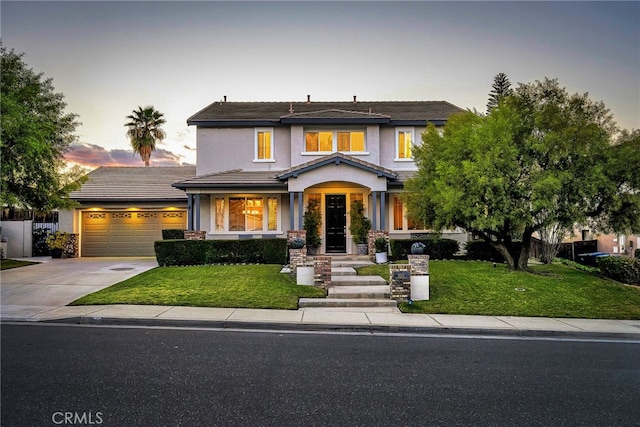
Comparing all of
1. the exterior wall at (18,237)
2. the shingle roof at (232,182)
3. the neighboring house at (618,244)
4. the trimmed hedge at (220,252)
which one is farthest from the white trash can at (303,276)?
the exterior wall at (18,237)

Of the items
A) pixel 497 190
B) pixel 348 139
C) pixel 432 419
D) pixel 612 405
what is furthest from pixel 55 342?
pixel 348 139

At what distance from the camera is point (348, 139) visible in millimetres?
19734

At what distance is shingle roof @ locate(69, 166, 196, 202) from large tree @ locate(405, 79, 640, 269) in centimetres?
1469

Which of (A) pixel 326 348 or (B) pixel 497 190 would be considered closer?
(A) pixel 326 348

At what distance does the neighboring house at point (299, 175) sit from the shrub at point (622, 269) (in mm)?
6263

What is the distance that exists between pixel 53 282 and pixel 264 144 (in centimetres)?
1067

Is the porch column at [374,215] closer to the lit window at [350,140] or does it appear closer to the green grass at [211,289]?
the lit window at [350,140]

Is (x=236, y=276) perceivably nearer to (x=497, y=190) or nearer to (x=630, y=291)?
(x=497, y=190)

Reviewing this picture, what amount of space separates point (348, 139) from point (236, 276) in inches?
372

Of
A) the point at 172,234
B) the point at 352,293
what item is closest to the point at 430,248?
the point at 352,293

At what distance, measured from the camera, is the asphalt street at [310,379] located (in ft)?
13.9

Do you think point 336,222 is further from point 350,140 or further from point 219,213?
point 219,213

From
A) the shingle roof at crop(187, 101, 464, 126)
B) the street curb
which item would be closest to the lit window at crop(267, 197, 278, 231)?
the shingle roof at crop(187, 101, 464, 126)

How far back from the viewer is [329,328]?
853cm
